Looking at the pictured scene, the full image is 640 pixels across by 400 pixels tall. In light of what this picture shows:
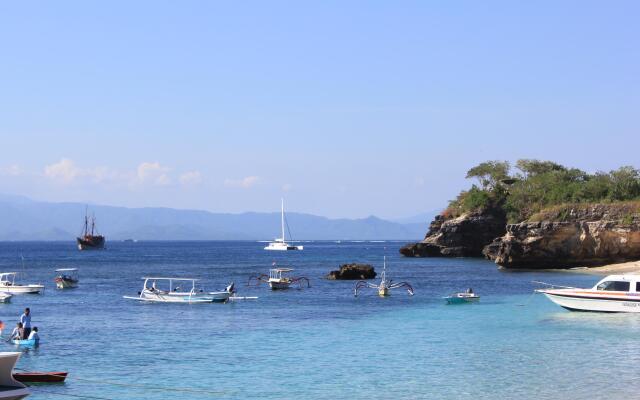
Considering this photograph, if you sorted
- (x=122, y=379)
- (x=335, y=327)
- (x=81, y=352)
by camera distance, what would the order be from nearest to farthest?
(x=122, y=379)
(x=81, y=352)
(x=335, y=327)

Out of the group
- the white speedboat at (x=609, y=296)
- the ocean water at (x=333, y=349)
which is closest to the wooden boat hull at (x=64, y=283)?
the ocean water at (x=333, y=349)

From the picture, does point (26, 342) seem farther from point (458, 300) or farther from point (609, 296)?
point (609, 296)

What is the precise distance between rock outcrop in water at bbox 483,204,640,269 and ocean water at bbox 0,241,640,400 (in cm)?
3561

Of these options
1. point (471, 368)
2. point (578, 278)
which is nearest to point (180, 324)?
point (471, 368)

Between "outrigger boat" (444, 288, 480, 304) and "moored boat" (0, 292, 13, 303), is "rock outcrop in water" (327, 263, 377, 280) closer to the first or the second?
"outrigger boat" (444, 288, 480, 304)

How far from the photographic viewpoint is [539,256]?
109m

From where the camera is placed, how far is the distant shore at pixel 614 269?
304 ft

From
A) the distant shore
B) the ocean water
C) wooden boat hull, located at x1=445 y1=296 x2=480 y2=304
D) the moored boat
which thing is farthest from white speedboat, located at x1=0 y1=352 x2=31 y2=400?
the distant shore

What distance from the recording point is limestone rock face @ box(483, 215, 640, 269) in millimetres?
101938

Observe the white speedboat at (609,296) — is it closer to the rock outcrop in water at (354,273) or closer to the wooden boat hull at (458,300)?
the wooden boat hull at (458,300)

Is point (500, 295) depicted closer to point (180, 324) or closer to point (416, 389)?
point (180, 324)

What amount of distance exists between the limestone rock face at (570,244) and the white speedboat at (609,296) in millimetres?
49150

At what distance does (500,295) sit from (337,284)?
2221cm

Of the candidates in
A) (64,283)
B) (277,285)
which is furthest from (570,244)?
(64,283)
